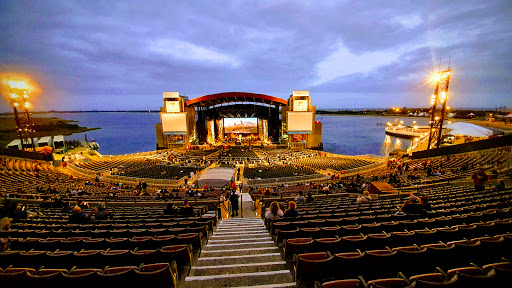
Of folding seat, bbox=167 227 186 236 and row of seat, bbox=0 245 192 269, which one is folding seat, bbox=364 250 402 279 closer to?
row of seat, bbox=0 245 192 269

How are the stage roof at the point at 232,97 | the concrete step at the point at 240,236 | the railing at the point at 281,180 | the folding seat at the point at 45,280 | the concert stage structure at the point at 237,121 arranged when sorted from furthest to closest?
the concert stage structure at the point at 237,121 → the stage roof at the point at 232,97 → the railing at the point at 281,180 → the concrete step at the point at 240,236 → the folding seat at the point at 45,280

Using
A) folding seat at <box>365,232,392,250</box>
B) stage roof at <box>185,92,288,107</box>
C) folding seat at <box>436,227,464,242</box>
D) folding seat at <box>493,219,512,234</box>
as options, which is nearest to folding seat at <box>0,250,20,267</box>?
folding seat at <box>365,232,392,250</box>

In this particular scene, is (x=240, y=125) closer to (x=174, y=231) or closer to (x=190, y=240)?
(x=174, y=231)

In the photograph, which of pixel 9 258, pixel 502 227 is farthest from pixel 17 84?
pixel 502 227

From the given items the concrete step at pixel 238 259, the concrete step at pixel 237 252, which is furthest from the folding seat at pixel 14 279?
the concrete step at pixel 237 252

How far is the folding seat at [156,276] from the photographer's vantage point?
2.63m

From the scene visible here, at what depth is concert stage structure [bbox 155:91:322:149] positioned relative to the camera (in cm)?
4331

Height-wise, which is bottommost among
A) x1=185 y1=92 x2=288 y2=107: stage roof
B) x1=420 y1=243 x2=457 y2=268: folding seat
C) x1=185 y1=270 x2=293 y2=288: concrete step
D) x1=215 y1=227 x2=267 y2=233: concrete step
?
x1=215 y1=227 x2=267 y2=233: concrete step

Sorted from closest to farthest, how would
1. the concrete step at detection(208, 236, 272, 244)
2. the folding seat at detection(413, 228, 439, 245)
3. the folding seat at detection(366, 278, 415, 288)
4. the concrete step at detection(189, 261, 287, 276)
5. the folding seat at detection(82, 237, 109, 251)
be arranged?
the folding seat at detection(366, 278, 415, 288)
the concrete step at detection(189, 261, 287, 276)
the folding seat at detection(413, 228, 439, 245)
the folding seat at detection(82, 237, 109, 251)
the concrete step at detection(208, 236, 272, 244)

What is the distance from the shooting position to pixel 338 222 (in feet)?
16.0

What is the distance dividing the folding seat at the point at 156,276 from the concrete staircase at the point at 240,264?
1.21 feet

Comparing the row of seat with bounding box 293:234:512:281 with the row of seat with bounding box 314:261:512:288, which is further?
the row of seat with bounding box 293:234:512:281

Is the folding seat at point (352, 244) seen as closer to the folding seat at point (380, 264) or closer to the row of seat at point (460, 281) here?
the folding seat at point (380, 264)

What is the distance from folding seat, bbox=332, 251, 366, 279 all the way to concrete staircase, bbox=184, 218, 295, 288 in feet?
2.18
